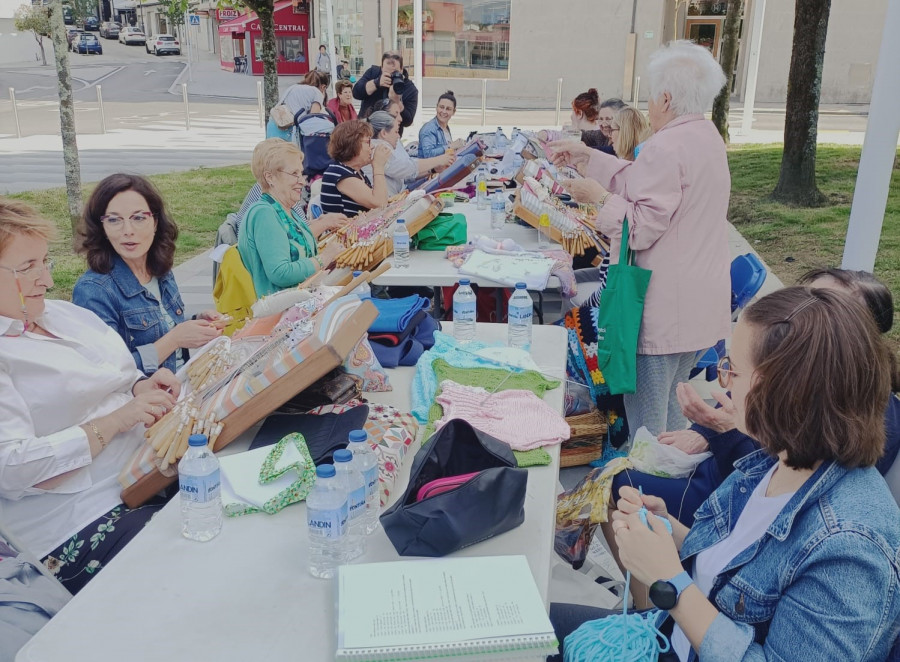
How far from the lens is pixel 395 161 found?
7.17 meters

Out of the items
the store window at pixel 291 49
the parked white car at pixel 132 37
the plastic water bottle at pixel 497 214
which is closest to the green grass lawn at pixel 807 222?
the plastic water bottle at pixel 497 214

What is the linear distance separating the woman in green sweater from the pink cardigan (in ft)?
5.41

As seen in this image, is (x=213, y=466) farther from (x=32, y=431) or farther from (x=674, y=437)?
(x=674, y=437)

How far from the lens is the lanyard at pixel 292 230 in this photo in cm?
416

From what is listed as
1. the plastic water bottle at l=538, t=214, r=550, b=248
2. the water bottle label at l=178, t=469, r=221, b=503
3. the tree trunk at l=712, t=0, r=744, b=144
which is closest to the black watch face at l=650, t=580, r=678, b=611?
the water bottle label at l=178, t=469, r=221, b=503

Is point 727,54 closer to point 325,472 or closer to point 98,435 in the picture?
point 98,435

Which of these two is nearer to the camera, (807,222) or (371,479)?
(371,479)

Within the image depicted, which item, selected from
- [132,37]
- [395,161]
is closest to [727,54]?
[395,161]

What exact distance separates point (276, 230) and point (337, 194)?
6.19 feet

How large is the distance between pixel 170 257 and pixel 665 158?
84.7 inches

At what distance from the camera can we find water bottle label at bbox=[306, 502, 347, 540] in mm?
1757

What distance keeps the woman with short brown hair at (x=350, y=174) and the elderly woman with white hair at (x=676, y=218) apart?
8.19 ft

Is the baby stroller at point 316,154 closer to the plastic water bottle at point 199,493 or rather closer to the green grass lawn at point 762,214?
the green grass lawn at point 762,214

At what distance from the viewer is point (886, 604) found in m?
1.40
